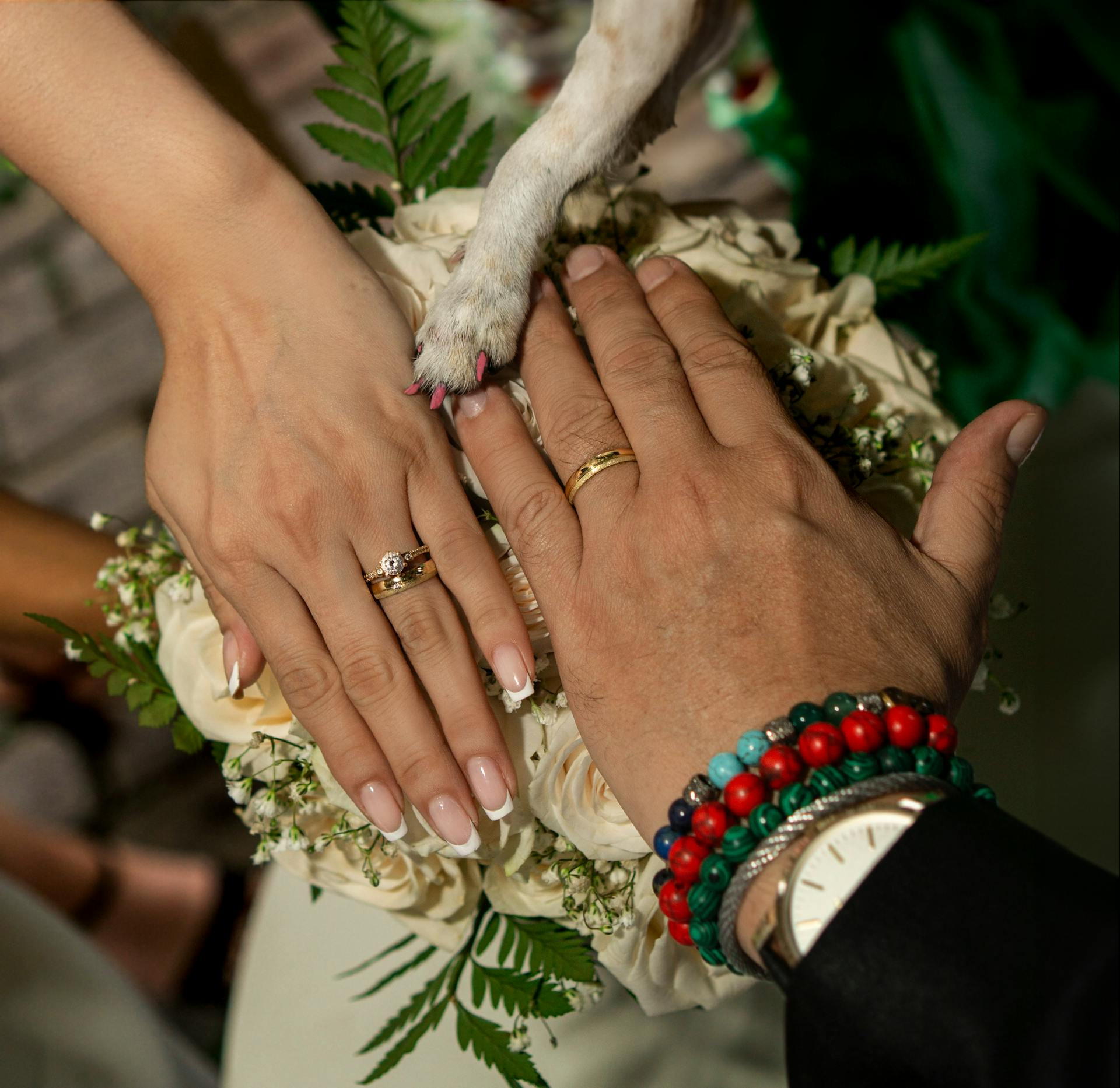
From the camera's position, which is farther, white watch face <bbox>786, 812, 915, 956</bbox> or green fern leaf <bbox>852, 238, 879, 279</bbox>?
green fern leaf <bbox>852, 238, 879, 279</bbox>

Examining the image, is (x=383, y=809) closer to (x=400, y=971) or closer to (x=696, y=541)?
(x=400, y=971)

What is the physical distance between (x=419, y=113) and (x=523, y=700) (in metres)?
0.70

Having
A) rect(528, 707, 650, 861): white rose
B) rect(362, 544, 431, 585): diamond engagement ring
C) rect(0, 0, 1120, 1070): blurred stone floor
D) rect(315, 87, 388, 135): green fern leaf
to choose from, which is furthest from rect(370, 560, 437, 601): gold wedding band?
rect(0, 0, 1120, 1070): blurred stone floor

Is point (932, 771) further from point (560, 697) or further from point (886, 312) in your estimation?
point (886, 312)

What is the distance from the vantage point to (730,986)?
876 mm

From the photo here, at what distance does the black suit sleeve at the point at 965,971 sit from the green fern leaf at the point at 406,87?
940 millimetres

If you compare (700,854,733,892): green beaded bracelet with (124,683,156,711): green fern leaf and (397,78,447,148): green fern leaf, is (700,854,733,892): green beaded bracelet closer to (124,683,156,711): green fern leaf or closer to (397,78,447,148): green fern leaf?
(124,683,156,711): green fern leaf

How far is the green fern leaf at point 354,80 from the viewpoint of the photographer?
40.4 inches

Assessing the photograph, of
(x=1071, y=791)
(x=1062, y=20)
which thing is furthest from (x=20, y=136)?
(x=1062, y=20)

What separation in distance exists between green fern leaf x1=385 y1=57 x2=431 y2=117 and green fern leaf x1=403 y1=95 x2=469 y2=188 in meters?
0.04

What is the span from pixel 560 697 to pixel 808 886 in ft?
0.94

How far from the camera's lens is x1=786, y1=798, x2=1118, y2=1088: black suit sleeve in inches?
20.4

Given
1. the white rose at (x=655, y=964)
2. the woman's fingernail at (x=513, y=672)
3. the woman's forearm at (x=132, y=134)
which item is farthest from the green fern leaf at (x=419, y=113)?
the white rose at (x=655, y=964)

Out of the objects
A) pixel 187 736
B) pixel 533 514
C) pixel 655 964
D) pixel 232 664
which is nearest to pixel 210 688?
pixel 232 664
